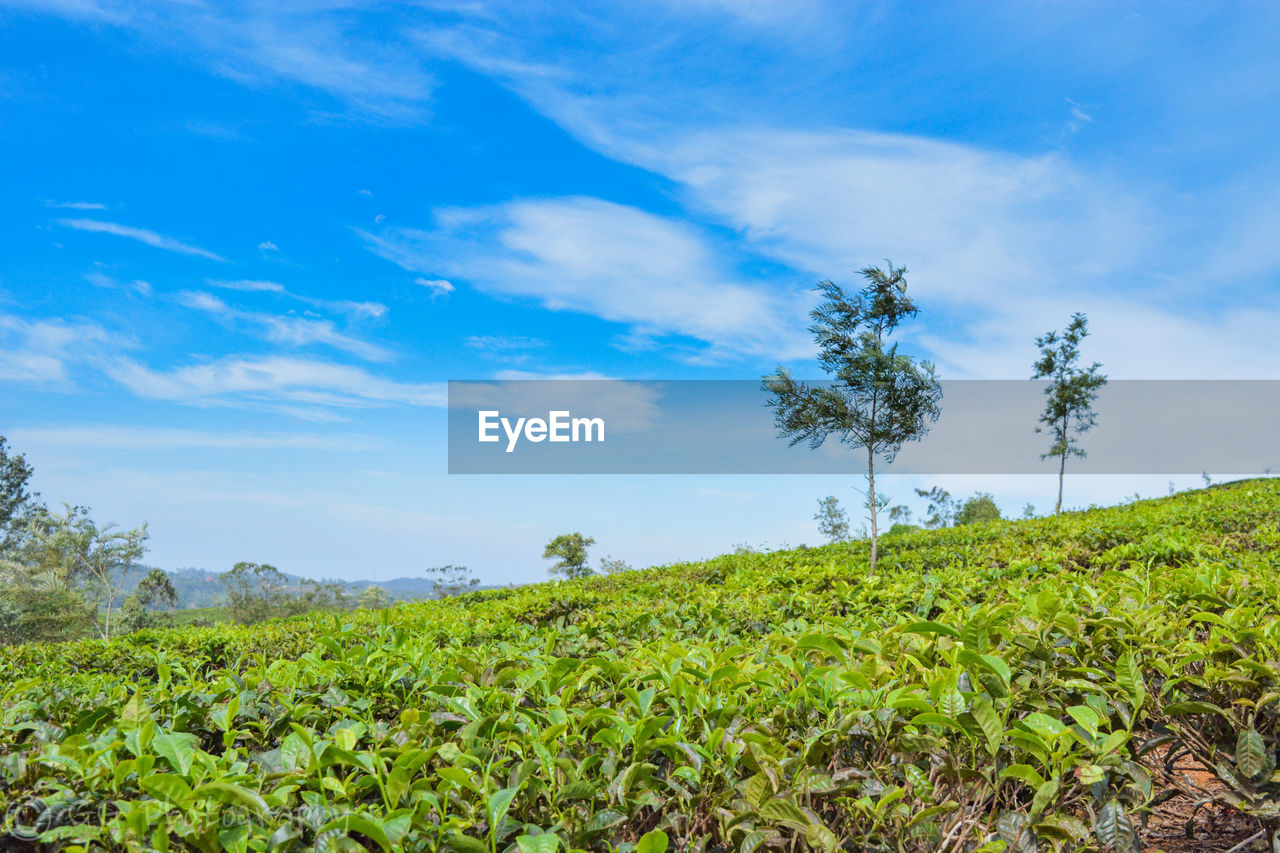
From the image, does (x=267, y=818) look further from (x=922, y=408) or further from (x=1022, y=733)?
(x=922, y=408)

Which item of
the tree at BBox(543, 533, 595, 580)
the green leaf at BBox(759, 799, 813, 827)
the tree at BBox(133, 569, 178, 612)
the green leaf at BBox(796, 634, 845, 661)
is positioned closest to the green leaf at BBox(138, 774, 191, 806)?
the green leaf at BBox(759, 799, 813, 827)

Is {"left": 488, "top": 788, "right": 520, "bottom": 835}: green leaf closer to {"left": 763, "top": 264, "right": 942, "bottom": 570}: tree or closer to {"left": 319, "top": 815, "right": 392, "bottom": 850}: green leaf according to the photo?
{"left": 319, "top": 815, "right": 392, "bottom": 850}: green leaf

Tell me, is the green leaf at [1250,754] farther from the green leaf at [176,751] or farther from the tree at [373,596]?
the tree at [373,596]

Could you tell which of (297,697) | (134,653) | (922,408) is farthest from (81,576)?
(297,697)

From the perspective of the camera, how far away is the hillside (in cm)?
151

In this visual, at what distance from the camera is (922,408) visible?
483 inches

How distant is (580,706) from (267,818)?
801mm

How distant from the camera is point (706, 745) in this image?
1.73m

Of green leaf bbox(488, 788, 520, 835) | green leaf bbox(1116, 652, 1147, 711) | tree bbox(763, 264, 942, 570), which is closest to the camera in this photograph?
green leaf bbox(488, 788, 520, 835)

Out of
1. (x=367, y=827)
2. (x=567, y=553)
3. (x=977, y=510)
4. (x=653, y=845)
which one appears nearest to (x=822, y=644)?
(x=653, y=845)

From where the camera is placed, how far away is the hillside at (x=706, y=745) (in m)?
1.51

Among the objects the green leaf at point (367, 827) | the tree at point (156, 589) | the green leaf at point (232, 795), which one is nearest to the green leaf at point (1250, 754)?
the green leaf at point (367, 827)

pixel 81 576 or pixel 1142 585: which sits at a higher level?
pixel 1142 585

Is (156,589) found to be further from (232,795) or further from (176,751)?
(232,795)
